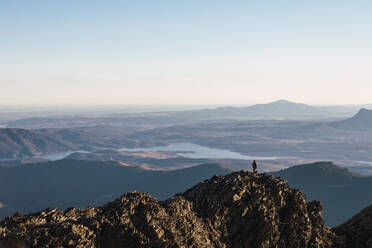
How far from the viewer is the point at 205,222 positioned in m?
24.8

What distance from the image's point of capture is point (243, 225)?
83.8 feet

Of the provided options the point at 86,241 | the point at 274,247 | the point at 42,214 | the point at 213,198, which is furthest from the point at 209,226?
the point at 42,214

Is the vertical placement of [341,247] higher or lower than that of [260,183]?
lower

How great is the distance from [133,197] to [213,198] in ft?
17.9

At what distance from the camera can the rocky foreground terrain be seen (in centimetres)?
2056

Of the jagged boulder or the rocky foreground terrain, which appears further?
the jagged boulder

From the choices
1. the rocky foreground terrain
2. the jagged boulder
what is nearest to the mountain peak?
the rocky foreground terrain

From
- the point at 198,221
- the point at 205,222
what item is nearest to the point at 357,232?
the point at 205,222

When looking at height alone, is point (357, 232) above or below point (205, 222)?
below

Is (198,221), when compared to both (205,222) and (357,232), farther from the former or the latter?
(357,232)

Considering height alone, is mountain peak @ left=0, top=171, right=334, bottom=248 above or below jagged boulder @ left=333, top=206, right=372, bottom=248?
above

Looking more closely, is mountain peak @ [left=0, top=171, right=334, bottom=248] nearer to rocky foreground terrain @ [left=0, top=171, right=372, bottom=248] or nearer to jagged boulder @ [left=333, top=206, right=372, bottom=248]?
rocky foreground terrain @ [left=0, top=171, right=372, bottom=248]

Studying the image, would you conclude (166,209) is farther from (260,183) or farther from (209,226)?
(260,183)

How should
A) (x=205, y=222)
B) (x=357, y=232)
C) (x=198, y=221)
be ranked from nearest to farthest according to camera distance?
(x=198, y=221)
(x=205, y=222)
(x=357, y=232)
